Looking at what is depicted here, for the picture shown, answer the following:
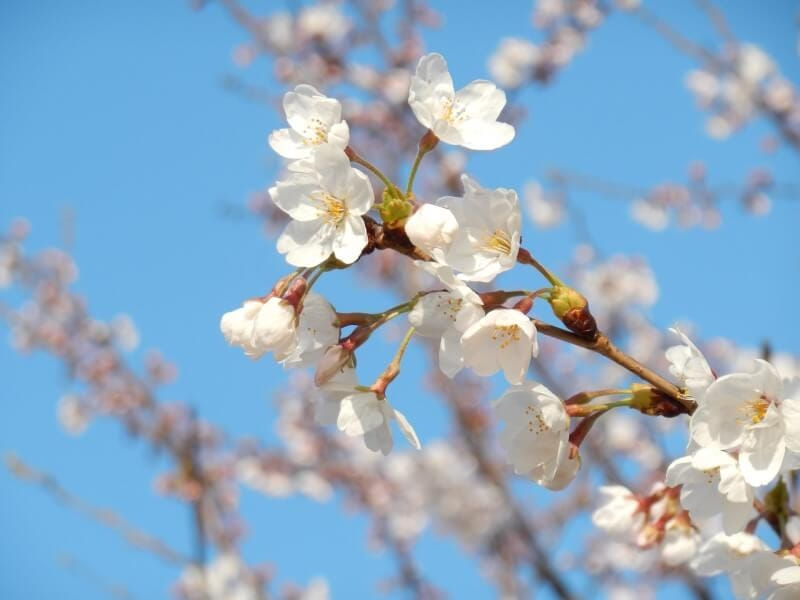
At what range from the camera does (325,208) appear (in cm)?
131

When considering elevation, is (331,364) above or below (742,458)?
above

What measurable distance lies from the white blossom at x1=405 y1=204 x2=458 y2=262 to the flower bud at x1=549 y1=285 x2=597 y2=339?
0.60 ft

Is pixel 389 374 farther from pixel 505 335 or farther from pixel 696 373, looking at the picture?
pixel 696 373

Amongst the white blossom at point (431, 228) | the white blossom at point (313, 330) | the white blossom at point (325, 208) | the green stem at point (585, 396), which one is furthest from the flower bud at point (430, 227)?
the green stem at point (585, 396)

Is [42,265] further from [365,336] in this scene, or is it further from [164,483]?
[365,336]

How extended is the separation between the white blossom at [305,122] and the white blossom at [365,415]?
39cm

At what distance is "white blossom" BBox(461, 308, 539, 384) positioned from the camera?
3.87 ft

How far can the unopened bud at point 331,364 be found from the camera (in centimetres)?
131

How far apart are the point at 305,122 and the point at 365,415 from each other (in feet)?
1.69

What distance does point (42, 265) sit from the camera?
6.63m

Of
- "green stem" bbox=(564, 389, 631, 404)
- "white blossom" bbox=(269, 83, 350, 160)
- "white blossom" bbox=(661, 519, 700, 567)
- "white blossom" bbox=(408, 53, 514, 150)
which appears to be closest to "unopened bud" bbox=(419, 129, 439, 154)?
"white blossom" bbox=(408, 53, 514, 150)

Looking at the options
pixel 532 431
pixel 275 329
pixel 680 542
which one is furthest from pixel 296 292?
pixel 680 542

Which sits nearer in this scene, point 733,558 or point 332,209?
point 332,209

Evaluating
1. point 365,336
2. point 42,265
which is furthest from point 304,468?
point 365,336
